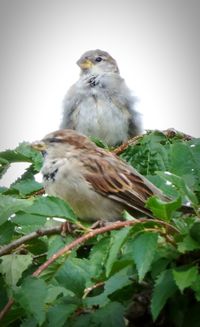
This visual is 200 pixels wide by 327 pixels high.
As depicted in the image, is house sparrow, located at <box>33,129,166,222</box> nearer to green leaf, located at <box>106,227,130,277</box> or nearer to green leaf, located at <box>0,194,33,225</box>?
green leaf, located at <box>0,194,33,225</box>

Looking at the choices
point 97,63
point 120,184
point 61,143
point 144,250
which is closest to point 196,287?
point 144,250

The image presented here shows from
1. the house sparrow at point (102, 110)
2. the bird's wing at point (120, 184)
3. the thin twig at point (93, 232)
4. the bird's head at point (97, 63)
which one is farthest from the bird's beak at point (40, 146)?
the bird's head at point (97, 63)

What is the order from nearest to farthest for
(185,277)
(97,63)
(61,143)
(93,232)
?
(185,277)
(93,232)
(61,143)
(97,63)

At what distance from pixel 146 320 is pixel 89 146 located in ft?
4.63

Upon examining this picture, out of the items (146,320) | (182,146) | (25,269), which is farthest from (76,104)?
(146,320)

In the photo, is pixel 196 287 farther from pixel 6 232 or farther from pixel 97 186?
pixel 97 186

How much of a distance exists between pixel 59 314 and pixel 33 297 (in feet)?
0.23

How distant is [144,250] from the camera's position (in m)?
1.74

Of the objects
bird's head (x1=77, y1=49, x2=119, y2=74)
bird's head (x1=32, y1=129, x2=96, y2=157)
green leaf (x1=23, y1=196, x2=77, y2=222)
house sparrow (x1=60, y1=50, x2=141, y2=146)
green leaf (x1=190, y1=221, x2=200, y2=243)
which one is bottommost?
house sparrow (x1=60, y1=50, x2=141, y2=146)

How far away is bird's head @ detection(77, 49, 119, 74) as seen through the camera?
7.80 meters

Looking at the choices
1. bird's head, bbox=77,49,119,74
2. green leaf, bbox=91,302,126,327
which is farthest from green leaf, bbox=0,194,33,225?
bird's head, bbox=77,49,119,74

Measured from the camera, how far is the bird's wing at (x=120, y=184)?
8.98 ft

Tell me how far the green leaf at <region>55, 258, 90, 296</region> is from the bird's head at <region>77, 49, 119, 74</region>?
5.88 meters

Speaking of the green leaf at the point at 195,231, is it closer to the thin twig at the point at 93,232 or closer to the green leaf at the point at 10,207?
the thin twig at the point at 93,232
